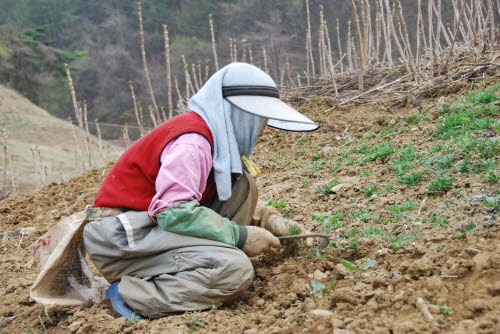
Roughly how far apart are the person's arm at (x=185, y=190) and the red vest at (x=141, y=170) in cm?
8

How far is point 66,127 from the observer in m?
18.2

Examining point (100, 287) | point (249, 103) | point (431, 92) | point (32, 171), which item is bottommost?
point (32, 171)

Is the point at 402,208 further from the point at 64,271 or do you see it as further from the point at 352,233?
the point at 64,271

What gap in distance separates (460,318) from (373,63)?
21.0 ft

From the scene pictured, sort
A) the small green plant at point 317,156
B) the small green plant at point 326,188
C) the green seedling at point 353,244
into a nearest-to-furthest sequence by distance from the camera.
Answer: the green seedling at point 353,244
the small green plant at point 326,188
the small green plant at point 317,156

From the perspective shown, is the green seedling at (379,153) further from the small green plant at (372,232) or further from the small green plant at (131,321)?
the small green plant at (131,321)

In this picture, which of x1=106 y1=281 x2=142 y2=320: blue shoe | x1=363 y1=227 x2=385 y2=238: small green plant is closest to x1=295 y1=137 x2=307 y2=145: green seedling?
x1=363 y1=227 x2=385 y2=238: small green plant

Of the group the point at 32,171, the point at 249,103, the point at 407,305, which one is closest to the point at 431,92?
the point at 249,103

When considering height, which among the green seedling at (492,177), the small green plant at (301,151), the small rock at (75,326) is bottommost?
the small rock at (75,326)

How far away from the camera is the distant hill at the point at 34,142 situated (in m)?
12.8

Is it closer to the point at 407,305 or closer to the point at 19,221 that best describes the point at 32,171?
the point at 19,221

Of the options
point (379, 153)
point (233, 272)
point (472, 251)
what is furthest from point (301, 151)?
point (472, 251)

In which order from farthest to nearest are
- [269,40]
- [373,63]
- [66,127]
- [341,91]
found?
[269,40], [66,127], [373,63], [341,91]

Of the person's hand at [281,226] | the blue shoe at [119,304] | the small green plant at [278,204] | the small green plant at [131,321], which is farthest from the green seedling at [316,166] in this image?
the small green plant at [131,321]
